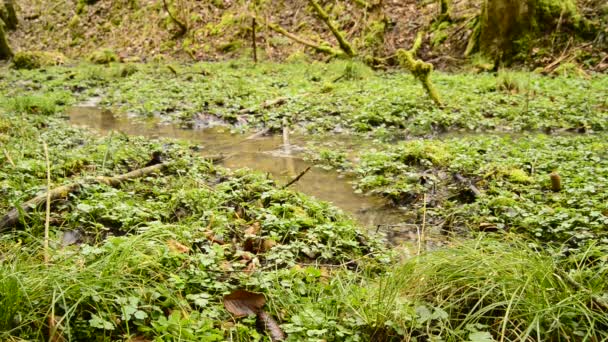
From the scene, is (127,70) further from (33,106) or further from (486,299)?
(486,299)

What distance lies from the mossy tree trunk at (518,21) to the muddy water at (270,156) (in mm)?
6208

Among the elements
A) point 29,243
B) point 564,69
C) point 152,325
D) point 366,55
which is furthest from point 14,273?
point 366,55

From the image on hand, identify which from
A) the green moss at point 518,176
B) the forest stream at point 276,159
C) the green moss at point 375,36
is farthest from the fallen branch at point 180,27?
the green moss at point 518,176

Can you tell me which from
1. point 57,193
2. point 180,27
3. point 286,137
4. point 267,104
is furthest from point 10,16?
point 57,193

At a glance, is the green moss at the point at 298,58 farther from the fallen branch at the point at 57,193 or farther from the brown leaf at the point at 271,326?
the brown leaf at the point at 271,326

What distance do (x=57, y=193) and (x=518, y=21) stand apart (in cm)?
1034

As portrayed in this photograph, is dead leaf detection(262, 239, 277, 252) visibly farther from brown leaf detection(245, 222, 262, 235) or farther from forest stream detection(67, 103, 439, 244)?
forest stream detection(67, 103, 439, 244)

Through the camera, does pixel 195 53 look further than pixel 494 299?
→ Yes

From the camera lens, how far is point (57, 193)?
3949 millimetres

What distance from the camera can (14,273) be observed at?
7.50ft

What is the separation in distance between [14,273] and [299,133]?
5762 mm

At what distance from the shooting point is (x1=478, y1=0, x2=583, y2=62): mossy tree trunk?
36.6ft

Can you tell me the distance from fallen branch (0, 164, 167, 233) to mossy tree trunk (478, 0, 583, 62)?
8.76m

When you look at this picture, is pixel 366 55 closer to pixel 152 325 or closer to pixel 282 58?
pixel 282 58
